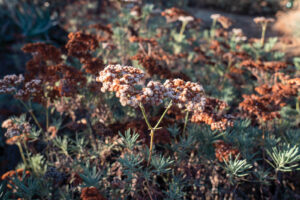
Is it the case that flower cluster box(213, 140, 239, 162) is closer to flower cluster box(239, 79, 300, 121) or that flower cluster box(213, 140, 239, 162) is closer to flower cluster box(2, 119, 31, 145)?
flower cluster box(239, 79, 300, 121)

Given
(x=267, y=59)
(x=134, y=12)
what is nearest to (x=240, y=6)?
(x=267, y=59)

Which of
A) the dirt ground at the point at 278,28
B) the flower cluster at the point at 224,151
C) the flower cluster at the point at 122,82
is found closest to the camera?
the flower cluster at the point at 122,82

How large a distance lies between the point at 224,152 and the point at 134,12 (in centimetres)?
440

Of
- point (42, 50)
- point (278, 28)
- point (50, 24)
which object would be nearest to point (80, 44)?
point (42, 50)

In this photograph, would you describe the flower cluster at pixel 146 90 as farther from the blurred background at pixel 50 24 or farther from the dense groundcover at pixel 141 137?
the blurred background at pixel 50 24

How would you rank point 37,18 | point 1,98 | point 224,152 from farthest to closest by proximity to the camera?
point 37,18
point 1,98
point 224,152

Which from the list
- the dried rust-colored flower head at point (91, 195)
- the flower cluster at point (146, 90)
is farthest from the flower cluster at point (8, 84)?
the dried rust-colored flower head at point (91, 195)

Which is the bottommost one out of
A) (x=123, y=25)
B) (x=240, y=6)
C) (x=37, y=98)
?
(x=37, y=98)

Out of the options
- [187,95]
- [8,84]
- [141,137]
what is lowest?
[141,137]

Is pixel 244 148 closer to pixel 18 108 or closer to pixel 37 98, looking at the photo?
pixel 37 98

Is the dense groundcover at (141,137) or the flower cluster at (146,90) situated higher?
the flower cluster at (146,90)

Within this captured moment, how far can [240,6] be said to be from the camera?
14094mm

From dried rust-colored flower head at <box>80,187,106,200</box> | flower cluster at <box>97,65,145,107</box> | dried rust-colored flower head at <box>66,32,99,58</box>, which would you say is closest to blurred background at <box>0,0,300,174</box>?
dried rust-colored flower head at <box>66,32,99,58</box>

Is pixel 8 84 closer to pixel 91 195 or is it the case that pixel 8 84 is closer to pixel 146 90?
pixel 91 195
